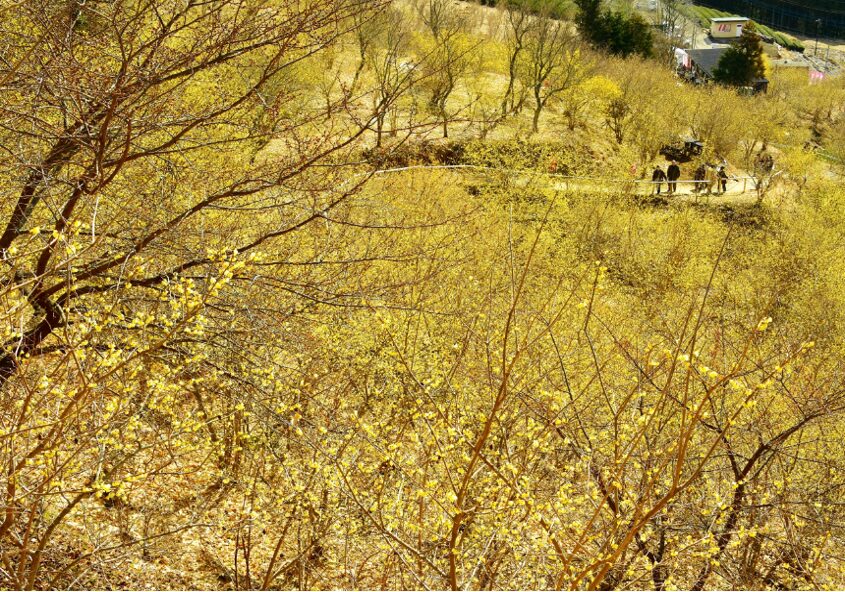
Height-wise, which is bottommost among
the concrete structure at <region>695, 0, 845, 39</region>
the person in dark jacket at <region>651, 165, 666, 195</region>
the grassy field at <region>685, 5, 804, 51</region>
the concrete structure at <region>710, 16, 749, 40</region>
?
the person in dark jacket at <region>651, 165, 666, 195</region>

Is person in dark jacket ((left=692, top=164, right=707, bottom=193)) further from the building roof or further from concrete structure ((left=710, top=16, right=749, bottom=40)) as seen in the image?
concrete structure ((left=710, top=16, right=749, bottom=40))

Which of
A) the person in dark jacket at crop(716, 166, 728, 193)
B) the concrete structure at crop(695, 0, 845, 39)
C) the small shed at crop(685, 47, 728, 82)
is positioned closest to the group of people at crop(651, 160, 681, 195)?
the person in dark jacket at crop(716, 166, 728, 193)

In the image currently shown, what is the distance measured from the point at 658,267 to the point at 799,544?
71.5 ft

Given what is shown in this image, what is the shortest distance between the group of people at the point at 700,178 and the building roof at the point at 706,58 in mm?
24551

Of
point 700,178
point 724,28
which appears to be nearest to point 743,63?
point 700,178

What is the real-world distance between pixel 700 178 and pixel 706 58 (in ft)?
95.1

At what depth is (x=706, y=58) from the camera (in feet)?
198

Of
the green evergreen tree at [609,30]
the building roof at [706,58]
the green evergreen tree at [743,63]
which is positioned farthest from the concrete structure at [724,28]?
the green evergreen tree at [609,30]

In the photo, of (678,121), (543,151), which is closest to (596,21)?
(678,121)

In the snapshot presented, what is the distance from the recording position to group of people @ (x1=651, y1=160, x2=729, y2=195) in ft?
110

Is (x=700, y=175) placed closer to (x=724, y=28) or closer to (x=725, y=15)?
(x=724, y=28)

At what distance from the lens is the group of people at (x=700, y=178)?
33.4 meters

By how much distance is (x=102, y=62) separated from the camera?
617 centimetres

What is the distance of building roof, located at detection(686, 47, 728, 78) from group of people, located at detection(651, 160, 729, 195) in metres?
24.6
